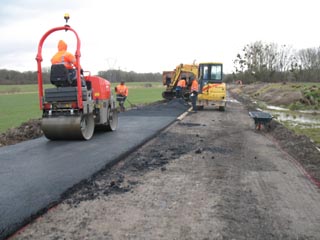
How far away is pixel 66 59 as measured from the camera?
786cm

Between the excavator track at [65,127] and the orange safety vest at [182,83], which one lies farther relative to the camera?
the orange safety vest at [182,83]

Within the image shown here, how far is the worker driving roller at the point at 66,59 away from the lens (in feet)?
25.8

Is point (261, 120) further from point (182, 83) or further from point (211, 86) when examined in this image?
point (182, 83)

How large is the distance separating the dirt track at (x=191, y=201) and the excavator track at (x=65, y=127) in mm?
1541

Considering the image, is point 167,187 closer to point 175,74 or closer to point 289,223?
point 289,223

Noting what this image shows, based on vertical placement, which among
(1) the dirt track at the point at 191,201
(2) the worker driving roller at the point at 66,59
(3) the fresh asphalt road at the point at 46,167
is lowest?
(1) the dirt track at the point at 191,201

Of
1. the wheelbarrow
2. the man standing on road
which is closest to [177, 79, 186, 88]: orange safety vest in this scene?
the man standing on road

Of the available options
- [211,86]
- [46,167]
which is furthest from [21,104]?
[46,167]

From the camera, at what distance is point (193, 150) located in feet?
25.8

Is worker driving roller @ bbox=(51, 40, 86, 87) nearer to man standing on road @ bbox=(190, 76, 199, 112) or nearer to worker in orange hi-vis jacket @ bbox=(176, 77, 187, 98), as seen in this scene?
man standing on road @ bbox=(190, 76, 199, 112)

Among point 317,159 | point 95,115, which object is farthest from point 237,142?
point 95,115

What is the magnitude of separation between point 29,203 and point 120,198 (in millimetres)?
1125

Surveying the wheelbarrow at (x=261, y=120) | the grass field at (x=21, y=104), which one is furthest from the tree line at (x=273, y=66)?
the wheelbarrow at (x=261, y=120)

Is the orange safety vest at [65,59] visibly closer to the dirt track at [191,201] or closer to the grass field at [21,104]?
the dirt track at [191,201]
